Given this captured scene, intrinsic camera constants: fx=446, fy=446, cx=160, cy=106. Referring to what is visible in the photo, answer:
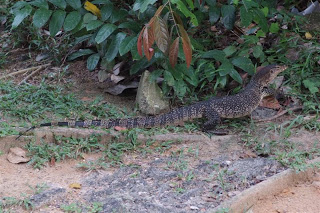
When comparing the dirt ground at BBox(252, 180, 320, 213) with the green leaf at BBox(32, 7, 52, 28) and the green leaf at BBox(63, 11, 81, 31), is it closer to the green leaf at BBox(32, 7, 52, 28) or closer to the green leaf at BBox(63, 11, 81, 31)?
the green leaf at BBox(63, 11, 81, 31)

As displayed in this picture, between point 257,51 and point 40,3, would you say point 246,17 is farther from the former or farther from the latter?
point 40,3

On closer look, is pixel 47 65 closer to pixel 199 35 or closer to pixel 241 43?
pixel 199 35

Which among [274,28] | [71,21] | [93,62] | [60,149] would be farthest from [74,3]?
[274,28]

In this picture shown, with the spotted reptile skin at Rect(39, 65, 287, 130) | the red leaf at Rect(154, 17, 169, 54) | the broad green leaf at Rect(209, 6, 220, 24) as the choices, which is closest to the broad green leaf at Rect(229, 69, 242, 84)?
the spotted reptile skin at Rect(39, 65, 287, 130)

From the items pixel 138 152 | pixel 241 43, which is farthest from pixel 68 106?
pixel 241 43

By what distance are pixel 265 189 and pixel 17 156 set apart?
2533 millimetres

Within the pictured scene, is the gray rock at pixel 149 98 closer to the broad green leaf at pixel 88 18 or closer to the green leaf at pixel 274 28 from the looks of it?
the broad green leaf at pixel 88 18

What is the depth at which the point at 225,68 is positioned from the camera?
6.21 metres

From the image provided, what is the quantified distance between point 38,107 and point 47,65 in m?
1.65

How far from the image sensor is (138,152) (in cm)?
500

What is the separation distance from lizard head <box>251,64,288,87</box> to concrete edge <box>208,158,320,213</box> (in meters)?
1.81

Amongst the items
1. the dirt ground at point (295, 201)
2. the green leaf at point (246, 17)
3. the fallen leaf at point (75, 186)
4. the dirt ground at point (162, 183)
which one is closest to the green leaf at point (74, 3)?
the dirt ground at point (162, 183)

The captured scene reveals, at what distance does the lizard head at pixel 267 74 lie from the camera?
629 centimetres

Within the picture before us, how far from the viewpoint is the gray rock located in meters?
6.02
